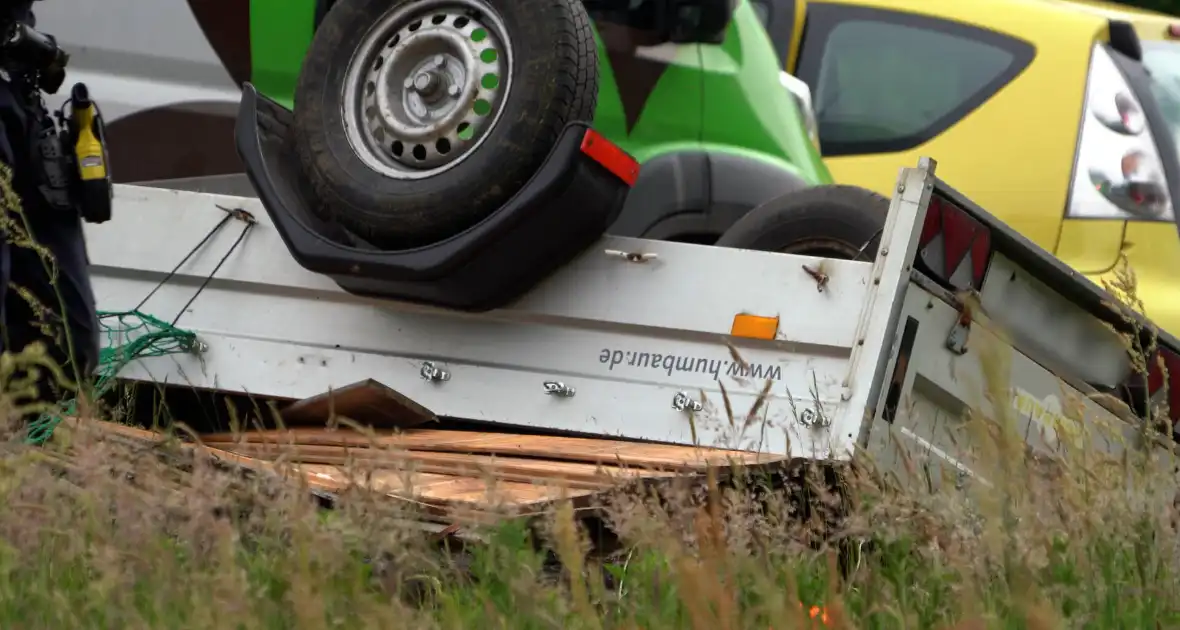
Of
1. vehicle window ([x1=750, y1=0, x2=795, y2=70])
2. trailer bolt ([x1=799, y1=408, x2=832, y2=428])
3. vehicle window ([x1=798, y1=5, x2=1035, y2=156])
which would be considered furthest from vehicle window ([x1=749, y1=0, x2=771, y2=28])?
trailer bolt ([x1=799, y1=408, x2=832, y2=428])

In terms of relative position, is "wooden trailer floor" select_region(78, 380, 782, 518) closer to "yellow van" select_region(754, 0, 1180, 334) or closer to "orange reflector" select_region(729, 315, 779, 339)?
"orange reflector" select_region(729, 315, 779, 339)

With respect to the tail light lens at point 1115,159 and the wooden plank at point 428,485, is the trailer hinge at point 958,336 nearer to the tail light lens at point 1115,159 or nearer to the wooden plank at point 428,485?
the wooden plank at point 428,485

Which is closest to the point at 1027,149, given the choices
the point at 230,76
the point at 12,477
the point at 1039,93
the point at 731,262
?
the point at 1039,93

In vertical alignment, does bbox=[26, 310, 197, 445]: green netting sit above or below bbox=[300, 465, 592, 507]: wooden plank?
above

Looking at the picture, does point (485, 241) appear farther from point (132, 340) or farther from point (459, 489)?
point (132, 340)

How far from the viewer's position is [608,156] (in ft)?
12.1

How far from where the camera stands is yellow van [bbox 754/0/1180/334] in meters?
5.40

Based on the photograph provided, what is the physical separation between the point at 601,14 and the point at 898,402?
1753 millimetres

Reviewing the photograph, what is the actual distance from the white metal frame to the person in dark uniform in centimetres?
33

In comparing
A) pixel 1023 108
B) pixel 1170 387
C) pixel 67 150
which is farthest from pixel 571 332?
pixel 1023 108

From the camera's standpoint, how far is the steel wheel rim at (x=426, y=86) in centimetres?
387

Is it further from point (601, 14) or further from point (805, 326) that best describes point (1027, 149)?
point (805, 326)

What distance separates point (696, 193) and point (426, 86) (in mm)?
1070

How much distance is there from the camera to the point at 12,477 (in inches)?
81.0
